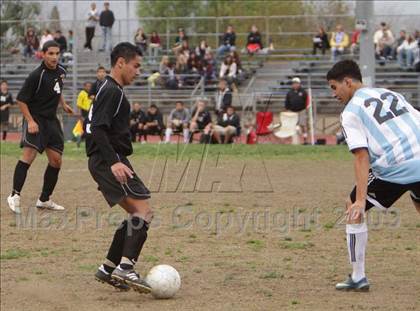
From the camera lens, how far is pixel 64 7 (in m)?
37.6

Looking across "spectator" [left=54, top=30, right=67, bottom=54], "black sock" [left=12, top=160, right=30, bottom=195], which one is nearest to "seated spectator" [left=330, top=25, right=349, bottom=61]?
"spectator" [left=54, top=30, right=67, bottom=54]

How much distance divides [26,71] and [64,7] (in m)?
4.70

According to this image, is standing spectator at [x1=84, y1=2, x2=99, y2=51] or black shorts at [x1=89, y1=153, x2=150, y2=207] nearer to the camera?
black shorts at [x1=89, y1=153, x2=150, y2=207]

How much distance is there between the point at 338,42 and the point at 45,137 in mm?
19786

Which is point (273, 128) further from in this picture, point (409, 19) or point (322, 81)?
point (409, 19)

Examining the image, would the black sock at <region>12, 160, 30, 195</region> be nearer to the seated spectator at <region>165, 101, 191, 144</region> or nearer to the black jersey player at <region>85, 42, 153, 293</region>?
the black jersey player at <region>85, 42, 153, 293</region>

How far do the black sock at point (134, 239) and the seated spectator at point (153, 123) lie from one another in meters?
17.3

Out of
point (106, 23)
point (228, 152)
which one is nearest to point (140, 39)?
point (106, 23)

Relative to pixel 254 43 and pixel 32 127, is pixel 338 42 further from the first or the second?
pixel 32 127

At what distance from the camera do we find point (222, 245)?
9281mm

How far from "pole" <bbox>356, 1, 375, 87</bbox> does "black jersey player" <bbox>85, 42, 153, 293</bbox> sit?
48.5ft

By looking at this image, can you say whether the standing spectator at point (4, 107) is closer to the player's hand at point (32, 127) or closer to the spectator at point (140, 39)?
the spectator at point (140, 39)

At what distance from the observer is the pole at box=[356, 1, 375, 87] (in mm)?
21234

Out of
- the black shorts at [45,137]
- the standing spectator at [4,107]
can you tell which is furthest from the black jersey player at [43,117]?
the standing spectator at [4,107]
